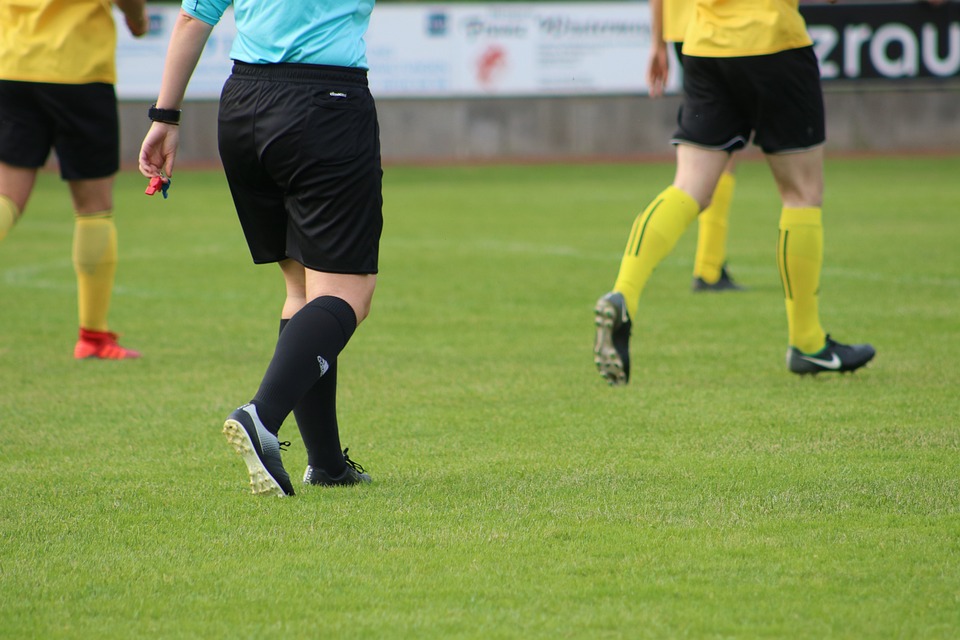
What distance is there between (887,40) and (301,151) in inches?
776

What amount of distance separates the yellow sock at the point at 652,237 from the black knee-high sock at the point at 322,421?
57.8 inches

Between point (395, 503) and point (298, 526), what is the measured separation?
318 millimetres

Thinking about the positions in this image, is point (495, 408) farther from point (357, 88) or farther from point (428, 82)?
point (428, 82)

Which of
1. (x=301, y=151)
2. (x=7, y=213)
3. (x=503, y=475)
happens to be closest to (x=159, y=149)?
(x=301, y=151)

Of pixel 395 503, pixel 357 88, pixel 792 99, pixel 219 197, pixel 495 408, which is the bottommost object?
pixel 219 197

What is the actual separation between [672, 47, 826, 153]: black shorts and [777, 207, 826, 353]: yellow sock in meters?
0.30

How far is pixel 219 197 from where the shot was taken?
1644cm

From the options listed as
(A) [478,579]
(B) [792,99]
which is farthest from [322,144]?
(B) [792,99]

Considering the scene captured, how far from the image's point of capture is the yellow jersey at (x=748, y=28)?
4930 millimetres

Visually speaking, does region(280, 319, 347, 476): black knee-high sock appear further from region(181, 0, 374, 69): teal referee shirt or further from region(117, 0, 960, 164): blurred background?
region(117, 0, 960, 164): blurred background

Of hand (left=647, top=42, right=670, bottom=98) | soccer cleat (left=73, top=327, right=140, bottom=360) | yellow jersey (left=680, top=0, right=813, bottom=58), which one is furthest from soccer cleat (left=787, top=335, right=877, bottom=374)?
soccer cleat (left=73, top=327, right=140, bottom=360)

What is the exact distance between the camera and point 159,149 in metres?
3.56

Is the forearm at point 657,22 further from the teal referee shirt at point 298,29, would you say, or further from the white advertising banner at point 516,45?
the white advertising banner at point 516,45

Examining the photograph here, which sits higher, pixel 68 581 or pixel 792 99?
pixel 792 99
